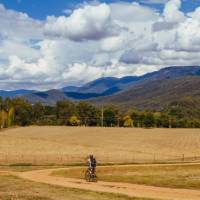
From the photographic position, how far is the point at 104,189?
42.4 m

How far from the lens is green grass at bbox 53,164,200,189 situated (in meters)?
49.1

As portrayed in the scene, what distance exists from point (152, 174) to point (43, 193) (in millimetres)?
24529

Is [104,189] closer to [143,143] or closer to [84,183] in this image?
[84,183]

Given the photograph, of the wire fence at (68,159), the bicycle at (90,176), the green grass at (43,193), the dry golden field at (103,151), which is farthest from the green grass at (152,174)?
the dry golden field at (103,151)

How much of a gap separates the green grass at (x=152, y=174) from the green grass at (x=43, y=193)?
36.4ft

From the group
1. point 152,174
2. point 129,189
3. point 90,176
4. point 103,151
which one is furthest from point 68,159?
point 129,189

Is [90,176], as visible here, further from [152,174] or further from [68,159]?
[68,159]

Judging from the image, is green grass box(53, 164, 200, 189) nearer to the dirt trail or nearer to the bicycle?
the bicycle

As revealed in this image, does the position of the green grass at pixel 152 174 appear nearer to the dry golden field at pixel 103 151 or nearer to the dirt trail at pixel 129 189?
the dirt trail at pixel 129 189

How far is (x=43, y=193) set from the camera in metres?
36.4

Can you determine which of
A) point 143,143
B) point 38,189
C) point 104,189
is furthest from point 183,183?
point 143,143

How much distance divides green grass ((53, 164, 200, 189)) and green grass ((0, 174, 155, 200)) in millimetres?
11108

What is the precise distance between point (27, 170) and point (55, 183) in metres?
14.7

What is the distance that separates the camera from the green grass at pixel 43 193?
3359cm
